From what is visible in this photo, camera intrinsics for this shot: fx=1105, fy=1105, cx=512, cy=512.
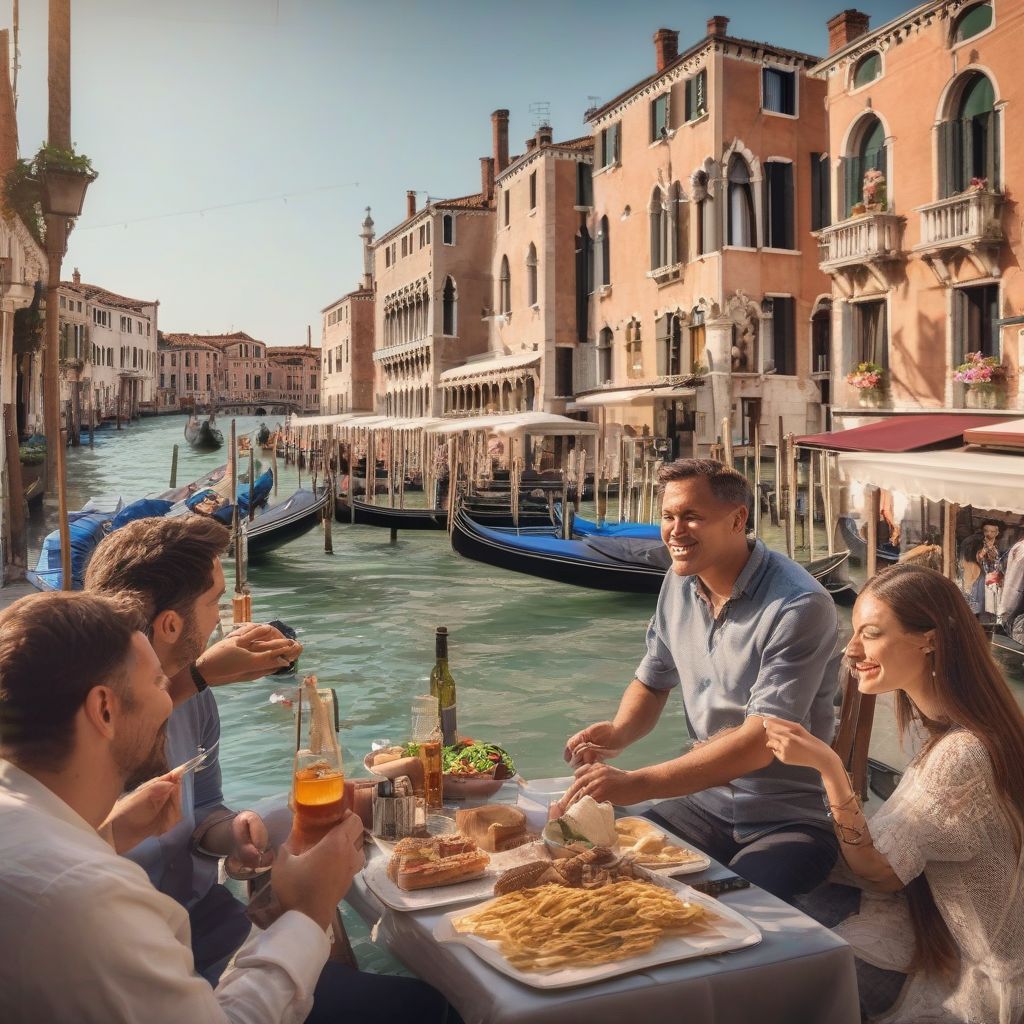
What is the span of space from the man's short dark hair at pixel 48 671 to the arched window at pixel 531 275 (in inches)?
845

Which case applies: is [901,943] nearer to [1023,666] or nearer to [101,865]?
[101,865]

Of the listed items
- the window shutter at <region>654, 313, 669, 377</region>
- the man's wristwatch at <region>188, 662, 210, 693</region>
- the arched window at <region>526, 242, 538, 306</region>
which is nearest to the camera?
the man's wristwatch at <region>188, 662, 210, 693</region>

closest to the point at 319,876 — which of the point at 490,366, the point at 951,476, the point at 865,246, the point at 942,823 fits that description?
the point at 942,823

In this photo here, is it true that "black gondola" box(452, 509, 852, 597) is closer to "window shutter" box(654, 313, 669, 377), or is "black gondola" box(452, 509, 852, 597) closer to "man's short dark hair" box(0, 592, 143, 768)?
"window shutter" box(654, 313, 669, 377)

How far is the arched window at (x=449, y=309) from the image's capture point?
85.6 feet

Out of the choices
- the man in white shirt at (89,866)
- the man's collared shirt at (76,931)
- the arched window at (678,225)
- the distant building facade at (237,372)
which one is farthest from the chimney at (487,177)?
the distant building facade at (237,372)

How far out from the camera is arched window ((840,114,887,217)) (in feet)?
37.0

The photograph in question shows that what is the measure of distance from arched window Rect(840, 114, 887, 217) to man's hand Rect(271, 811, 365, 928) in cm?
1133

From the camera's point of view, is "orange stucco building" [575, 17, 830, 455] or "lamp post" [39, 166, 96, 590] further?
"orange stucco building" [575, 17, 830, 455]

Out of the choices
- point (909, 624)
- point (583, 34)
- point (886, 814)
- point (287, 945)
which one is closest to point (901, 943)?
point (886, 814)

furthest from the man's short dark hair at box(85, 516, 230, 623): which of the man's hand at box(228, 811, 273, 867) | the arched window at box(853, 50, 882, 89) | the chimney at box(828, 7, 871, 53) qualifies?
the chimney at box(828, 7, 871, 53)

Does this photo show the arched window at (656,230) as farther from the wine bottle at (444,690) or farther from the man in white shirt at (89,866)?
the man in white shirt at (89,866)

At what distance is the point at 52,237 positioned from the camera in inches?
209

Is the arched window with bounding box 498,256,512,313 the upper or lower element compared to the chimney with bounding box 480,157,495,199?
lower
